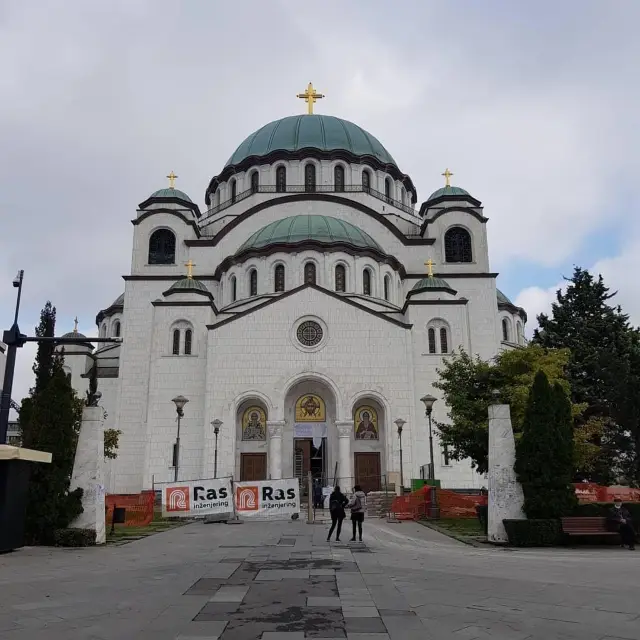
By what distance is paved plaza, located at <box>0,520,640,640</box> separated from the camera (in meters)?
6.39

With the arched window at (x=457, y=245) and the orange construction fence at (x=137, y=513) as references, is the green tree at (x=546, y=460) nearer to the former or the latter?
the orange construction fence at (x=137, y=513)

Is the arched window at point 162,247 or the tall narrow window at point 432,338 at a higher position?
the arched window at point 162,247

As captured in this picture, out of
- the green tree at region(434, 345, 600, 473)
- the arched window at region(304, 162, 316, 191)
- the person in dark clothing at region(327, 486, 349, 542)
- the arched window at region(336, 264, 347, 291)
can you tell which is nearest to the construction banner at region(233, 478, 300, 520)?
the green tree at region(434, 345, 600, 473)

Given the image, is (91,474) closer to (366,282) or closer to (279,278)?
(279,278)

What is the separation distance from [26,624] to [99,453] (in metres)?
8.83

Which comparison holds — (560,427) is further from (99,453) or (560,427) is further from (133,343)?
(133,343)

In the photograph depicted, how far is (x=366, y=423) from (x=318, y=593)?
2560 cm

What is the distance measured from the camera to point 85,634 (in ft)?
20.5

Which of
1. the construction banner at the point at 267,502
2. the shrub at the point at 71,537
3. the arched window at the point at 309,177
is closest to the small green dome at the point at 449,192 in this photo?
the arched window at the point at 309,177

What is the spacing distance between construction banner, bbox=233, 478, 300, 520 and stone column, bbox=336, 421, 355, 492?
8289mm

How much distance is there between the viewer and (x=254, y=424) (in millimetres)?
33719

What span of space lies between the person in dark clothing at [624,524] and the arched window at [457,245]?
27.7 meters

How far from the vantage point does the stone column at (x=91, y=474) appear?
577 inches

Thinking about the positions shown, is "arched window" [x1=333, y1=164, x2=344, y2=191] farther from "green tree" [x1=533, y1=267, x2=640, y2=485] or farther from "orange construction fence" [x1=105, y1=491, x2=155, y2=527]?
"orange construction fence" [x1=105, y1=491, x2=155, y2=527]
